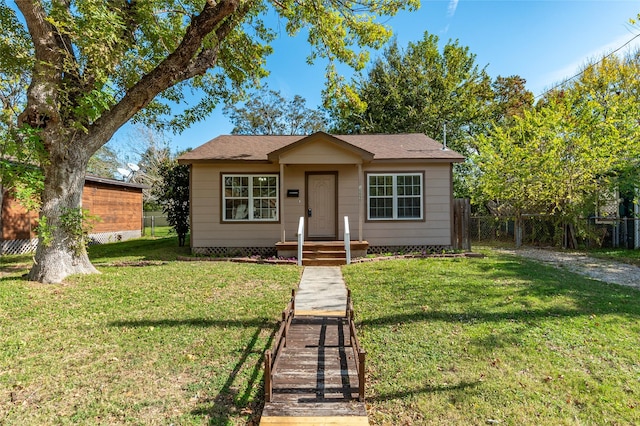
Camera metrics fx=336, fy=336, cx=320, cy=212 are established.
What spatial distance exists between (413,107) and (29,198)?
19392 millimetres

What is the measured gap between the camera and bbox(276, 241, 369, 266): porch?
9453 millimetres

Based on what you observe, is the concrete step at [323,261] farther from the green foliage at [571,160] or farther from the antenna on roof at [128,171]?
the antenna on roof at [128,171]

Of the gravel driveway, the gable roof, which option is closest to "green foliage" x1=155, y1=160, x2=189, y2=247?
the gable roof

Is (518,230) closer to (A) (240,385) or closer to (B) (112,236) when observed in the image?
(A) (240,385)

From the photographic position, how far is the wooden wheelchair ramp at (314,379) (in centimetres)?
268

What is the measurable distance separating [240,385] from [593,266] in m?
10.0

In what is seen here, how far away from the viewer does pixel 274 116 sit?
3038cm

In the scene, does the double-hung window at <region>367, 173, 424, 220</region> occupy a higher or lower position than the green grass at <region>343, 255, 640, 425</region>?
higher

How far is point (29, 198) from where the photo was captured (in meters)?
6.77

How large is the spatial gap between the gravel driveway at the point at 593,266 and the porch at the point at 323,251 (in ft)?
17.4

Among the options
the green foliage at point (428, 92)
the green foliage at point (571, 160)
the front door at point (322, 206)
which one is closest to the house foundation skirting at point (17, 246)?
the front door at point (322, 206)

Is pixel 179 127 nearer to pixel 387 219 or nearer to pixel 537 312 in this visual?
pixel 387 219

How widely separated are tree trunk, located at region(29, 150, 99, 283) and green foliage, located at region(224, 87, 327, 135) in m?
23.6

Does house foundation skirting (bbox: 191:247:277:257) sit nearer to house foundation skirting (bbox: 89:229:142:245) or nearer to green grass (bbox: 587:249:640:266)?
house foundation skirting (bbox: 89:229:142:245)
